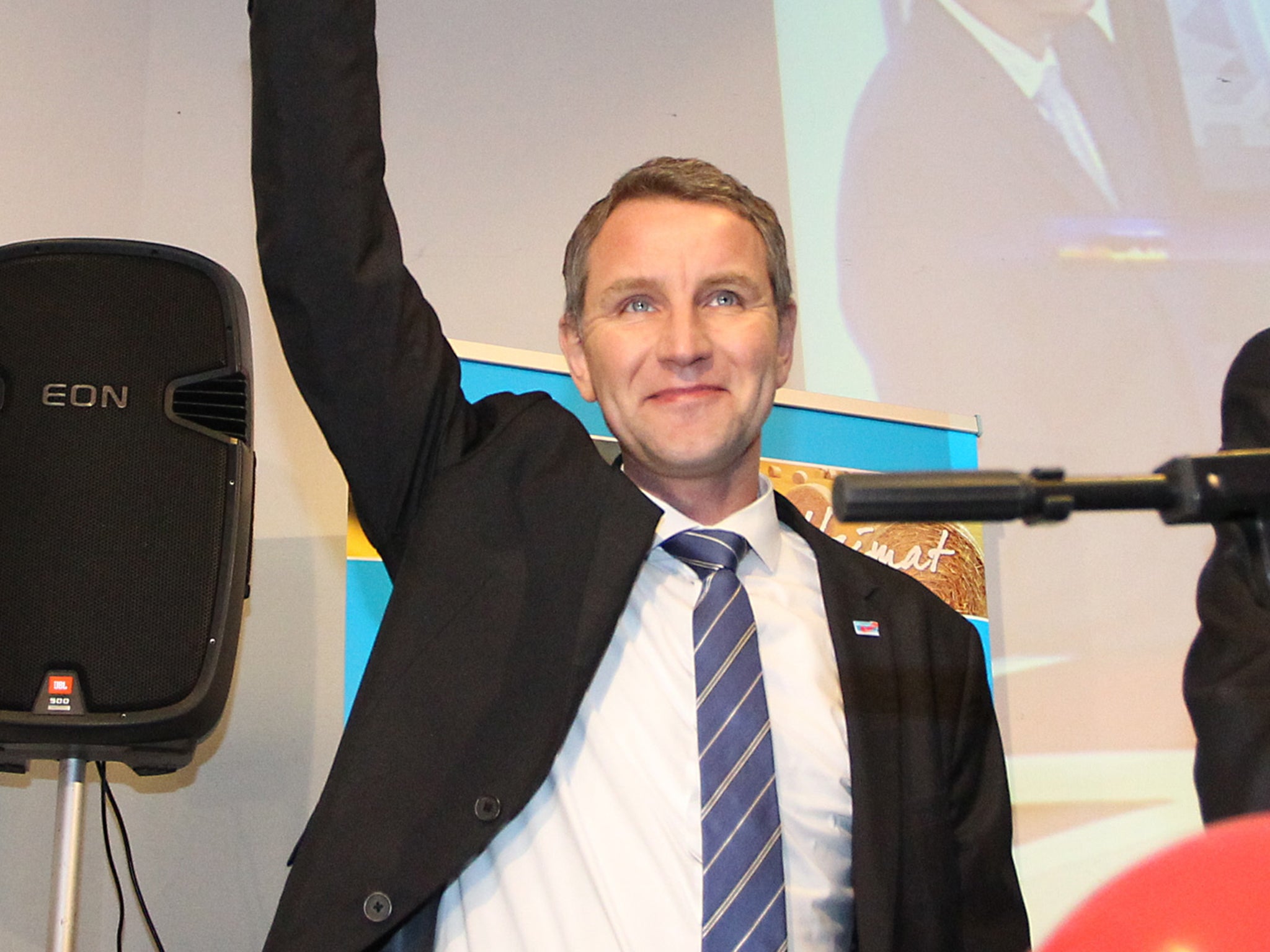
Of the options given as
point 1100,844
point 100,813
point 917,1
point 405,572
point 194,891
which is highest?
point 917,1

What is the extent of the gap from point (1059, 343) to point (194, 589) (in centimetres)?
208

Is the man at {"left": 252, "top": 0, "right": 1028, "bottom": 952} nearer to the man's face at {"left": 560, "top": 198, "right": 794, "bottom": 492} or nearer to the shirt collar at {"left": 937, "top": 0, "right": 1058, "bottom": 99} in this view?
the man's face at {"left": 560, "top": 198, "right": 794, "bottom": 492}

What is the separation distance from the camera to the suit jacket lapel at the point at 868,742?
4.66 ft

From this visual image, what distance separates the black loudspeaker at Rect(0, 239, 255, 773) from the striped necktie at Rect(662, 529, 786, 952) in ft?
2.16

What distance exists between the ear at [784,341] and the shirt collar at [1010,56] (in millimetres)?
1531

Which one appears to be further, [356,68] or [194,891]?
[194,891]

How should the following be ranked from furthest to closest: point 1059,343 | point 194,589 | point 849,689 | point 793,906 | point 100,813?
point 1059,343 → point 100,813 → point 194,589 → point 849,689 → point 793,906

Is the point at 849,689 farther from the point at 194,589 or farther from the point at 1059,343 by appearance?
the point at 1059,343

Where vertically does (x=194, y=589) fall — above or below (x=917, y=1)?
below

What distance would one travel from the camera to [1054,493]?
71 centimetres

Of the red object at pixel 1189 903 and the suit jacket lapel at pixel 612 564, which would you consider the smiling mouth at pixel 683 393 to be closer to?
the suit jacket lapel at pixel 612 564

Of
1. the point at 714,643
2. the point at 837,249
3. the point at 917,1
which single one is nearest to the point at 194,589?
the point at 714,643

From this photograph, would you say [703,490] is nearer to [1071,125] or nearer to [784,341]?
[784,341]

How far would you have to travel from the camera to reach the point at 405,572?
1.49 meters
